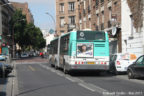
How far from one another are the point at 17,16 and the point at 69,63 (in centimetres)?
5628

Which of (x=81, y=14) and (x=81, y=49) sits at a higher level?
(x=81, y=14)

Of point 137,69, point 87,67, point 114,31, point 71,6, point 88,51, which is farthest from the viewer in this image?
point 71,6

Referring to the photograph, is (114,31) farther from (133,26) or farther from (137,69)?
(137,69)

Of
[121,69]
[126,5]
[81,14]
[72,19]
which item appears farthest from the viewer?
[72,19]

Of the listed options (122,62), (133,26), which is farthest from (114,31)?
(122,62)

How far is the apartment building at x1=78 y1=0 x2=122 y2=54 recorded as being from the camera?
3044 cm

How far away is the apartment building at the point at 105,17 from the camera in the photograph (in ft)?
99.9

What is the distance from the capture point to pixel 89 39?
19.7 m

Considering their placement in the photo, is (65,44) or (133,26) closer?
(65,44)

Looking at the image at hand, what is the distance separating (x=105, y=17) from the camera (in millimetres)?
34531

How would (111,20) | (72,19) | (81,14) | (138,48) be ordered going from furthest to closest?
(72,19) < (81,14) < (111,20) < (138,48)

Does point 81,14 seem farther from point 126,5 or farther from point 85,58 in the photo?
point 85,58

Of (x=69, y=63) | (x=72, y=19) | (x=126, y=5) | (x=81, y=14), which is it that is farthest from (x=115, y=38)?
(x=72, y=19)

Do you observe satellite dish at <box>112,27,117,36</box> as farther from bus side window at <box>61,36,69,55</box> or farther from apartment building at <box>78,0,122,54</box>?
bus side window at <box>61,36,69,55</box>
